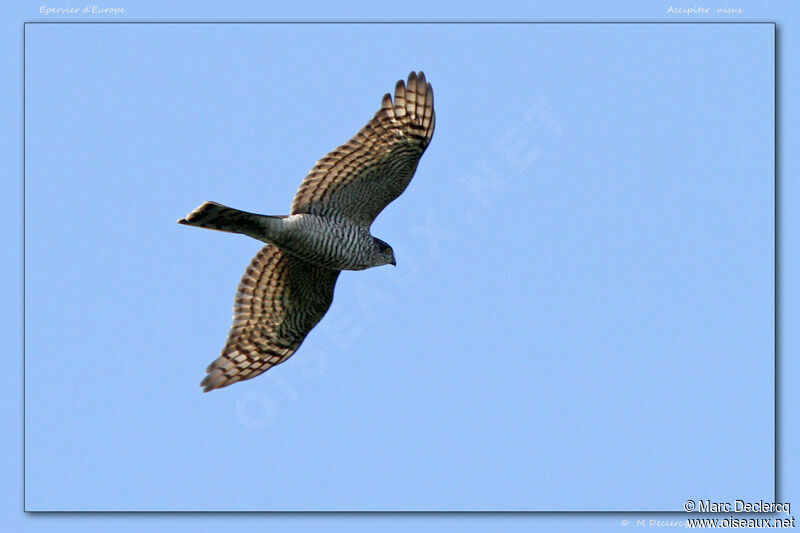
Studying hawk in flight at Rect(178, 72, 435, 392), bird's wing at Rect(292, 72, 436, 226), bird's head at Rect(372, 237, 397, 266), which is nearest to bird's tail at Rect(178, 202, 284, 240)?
hawk in flight at Rect(178, 72, 435, 392)

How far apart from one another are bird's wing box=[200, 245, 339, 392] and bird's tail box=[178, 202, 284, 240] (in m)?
1.03

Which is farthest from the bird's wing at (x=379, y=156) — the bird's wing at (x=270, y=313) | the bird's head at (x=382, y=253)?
the bird's wing at (x=270, y=313)

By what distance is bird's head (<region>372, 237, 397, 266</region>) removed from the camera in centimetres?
1373

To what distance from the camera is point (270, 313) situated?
1423cm

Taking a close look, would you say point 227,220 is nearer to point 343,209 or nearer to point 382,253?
point 343,209

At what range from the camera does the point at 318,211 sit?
1327 centimetres

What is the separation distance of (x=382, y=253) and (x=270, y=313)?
1.42m

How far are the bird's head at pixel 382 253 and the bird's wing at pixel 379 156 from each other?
637mm

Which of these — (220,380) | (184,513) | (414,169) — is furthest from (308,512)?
(414,169)

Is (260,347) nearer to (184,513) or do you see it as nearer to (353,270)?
(353,270)

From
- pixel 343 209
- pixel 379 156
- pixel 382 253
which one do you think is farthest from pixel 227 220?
pixel 382 253

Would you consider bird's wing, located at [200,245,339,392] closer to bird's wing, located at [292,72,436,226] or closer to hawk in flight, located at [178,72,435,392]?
hawk in flight, located at [178,72,435,392]

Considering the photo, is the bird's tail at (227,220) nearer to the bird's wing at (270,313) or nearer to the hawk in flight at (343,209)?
the hawk in flight at (343,209)

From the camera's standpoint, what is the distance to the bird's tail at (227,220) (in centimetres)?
1230
